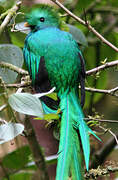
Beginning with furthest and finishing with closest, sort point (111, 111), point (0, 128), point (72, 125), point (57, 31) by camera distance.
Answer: point (111, 111)
point (57, 31)
point (72, 125)
point (0, 128)

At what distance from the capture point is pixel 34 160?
2270 millimetres

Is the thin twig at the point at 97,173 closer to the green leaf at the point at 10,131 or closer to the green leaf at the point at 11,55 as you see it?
the green leaf at the point at 10,131

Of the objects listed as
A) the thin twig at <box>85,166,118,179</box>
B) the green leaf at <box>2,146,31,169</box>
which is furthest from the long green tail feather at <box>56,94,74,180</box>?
the green leaf at <box>2,146,31,169</box>

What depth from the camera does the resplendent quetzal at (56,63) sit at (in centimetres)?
192

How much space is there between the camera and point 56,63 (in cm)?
214

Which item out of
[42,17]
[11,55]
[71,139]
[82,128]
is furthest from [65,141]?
[42,17]

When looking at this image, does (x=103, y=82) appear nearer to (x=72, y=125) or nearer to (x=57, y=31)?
(x=57, y=31)

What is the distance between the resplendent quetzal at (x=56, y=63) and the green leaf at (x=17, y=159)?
0.48 metres

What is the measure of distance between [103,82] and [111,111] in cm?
94

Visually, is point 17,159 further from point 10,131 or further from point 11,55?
point 10,131

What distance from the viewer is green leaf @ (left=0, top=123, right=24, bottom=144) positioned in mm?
1516

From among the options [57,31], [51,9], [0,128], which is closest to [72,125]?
[0,128]

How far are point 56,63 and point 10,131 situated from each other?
27.6 inches

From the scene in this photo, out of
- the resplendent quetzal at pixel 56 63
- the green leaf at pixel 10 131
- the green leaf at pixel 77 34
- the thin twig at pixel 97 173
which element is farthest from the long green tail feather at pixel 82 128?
the green leaf at pixel 77 34
